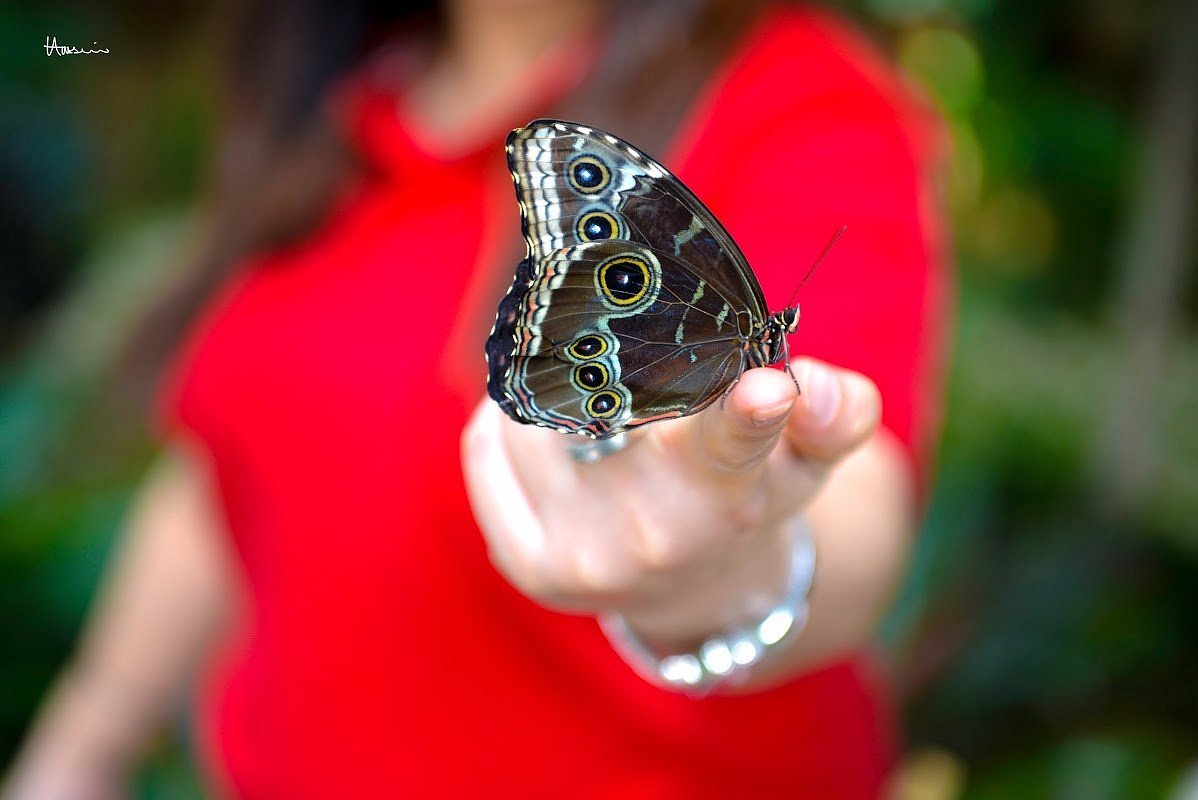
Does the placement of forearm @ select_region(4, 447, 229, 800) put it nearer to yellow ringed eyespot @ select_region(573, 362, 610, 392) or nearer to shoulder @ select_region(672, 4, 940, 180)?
shoulder @ select_region(672, 4, 940, 180)

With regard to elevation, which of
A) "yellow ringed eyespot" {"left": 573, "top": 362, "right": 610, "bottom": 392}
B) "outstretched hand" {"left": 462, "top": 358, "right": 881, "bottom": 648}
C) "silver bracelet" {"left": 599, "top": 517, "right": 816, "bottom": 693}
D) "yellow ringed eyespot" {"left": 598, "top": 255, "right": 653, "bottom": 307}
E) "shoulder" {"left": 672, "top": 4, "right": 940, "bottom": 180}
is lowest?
"silver bracelet" {"left": 599, "top": 517, "right": 816, "bottom": 693}

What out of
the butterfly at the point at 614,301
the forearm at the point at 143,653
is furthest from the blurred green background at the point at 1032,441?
the butterfly at the point at 614,301

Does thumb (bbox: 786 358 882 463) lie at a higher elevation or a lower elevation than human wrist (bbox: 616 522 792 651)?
higher

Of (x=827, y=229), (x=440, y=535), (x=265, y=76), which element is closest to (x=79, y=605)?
(x=265, y=76)

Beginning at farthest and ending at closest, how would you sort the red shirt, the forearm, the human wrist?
the forearm < the red shirt < the human wrist

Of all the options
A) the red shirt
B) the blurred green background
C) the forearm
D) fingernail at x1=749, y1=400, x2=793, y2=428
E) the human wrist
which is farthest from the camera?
the blurred green background

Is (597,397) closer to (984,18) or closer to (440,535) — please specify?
(440,535)

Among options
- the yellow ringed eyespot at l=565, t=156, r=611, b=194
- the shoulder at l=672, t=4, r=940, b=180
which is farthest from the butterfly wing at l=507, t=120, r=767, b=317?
the shoulder at l=672, t=4, r=940, b=180

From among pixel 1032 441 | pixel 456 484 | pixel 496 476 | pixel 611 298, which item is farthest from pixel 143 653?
pixel 1032 441
